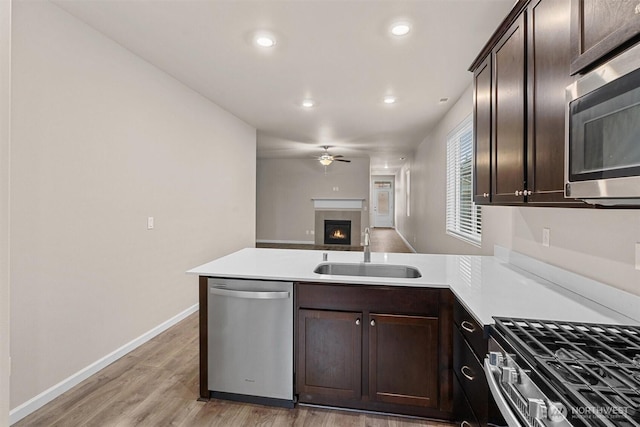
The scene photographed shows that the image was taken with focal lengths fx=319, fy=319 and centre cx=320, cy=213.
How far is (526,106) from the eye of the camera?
5.14 ft

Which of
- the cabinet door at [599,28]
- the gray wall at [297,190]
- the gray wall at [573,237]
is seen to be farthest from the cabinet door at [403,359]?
the gray wall at [297,190]

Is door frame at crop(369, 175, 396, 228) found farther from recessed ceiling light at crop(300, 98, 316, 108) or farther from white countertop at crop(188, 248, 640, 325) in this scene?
white countertop at crop(188, 248, 640, 325)

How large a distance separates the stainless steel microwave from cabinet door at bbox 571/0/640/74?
1.5 inches

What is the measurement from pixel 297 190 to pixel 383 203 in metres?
Answer: 7.68

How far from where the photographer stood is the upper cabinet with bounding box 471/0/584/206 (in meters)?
1.31

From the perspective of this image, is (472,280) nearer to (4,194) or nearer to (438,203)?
(4,194)

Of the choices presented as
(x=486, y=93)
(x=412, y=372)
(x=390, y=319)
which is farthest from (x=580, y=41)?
(x=412, y=372)

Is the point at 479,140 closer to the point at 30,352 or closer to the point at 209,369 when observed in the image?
the point at 209,369

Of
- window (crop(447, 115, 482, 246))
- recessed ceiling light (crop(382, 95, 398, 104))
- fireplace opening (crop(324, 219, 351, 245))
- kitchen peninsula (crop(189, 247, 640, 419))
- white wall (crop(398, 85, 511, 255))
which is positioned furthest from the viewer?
fireplace opening (crop(324, 219, 351, 245))

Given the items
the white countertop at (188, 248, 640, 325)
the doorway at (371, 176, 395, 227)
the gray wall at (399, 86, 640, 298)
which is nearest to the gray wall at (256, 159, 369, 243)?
the gray wall at (399, 86, 640, 298)

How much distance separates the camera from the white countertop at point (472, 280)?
1377 mm

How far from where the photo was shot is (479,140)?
2.21 metres

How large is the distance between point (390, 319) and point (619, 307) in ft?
3.47

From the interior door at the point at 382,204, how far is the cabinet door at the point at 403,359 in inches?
571
